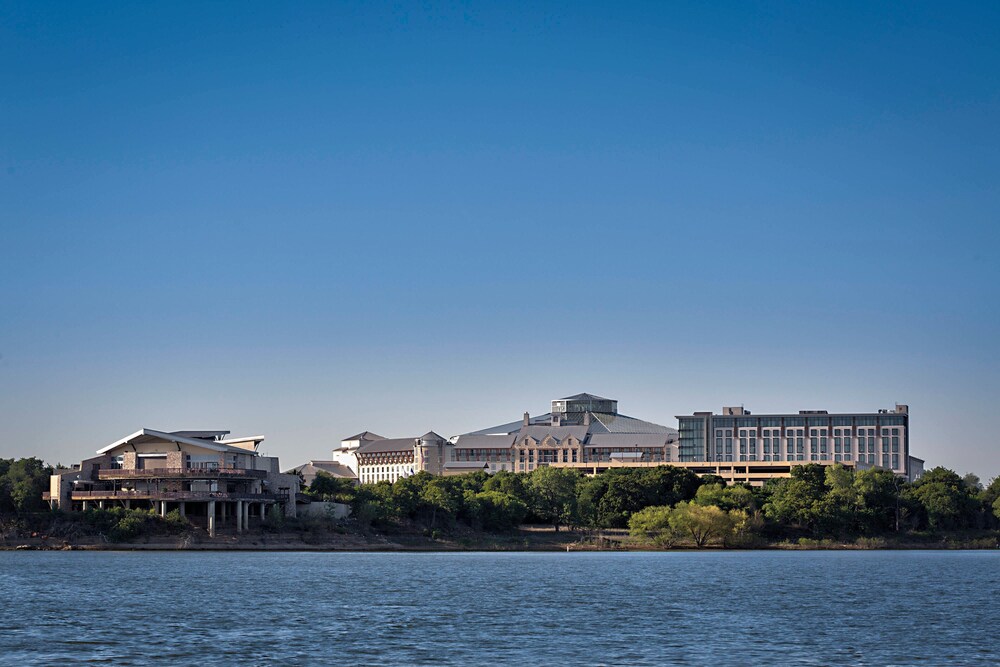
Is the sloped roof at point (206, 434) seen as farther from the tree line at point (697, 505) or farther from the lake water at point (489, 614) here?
the lake water at point (489, 614)

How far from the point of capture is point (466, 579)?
93.4 meters

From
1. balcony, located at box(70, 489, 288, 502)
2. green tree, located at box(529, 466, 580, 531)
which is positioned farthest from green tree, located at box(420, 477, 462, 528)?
balcony, located at box(70, 489, 288, 502)

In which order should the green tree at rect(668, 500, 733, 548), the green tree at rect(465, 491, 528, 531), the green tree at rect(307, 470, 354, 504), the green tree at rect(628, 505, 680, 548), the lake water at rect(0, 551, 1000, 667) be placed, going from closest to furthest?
the lake water at rect(0, 551, 1000, 667)
the green tree at rect(668, 500, 733, 548)
the green tree at rect(628, 505, 680, 548)
the green tree at rect(307, 470, 354, 504)
the green tree at rect(465, 491, 528, 531)

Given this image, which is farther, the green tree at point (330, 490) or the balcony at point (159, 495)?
the green tree at point (330, 490)

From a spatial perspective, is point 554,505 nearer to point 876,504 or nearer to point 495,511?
point 495,511

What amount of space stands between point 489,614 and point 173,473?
90527 mm

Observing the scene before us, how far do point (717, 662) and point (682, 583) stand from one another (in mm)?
42828

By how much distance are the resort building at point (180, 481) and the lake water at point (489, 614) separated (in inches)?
1336

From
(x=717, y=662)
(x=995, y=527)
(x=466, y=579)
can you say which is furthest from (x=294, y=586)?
(x=995, y=527)

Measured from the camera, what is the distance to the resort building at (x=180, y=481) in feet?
483

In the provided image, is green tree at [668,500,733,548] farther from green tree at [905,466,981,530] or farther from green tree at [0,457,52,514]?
green tree at [0,457,52,514]

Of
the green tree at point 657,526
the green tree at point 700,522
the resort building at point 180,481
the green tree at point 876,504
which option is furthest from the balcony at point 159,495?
the green tree at point 876,504

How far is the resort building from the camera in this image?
147m

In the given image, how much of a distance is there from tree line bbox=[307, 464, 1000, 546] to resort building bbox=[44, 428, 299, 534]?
11.0m
